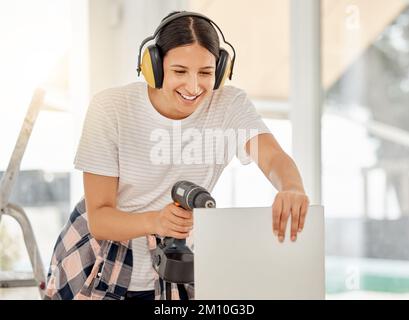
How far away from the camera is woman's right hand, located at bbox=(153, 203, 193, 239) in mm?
1022

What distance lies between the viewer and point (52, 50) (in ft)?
7.27

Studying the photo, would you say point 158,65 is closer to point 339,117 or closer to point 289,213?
point 289,213

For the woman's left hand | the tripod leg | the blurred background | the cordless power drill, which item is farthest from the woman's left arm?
the blurred background

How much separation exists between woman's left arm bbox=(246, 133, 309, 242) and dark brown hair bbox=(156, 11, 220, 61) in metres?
0.18

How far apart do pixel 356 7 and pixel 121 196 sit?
4.97 ft

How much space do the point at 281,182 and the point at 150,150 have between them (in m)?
0.25

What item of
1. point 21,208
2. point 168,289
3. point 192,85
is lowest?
point 168,289

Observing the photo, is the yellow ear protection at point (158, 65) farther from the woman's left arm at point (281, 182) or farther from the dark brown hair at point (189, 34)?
the woman's left arm at point (281, 182)

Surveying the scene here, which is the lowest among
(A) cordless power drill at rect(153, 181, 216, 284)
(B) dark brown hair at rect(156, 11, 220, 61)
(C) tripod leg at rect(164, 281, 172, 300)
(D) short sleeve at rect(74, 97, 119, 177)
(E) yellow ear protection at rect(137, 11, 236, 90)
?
(C) tripod leg at rect(164, 281, 172, 300)

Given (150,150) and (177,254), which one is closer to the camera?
(177,254)

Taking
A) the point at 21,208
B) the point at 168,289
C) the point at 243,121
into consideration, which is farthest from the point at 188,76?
the point at 21,208

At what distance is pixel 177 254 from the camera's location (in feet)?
3.54

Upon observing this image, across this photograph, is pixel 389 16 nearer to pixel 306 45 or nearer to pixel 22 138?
pixel 306 45

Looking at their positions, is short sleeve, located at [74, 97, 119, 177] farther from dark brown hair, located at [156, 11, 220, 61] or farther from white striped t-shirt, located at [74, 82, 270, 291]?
dark brown hair, located at [156, 11, 220, 61]
